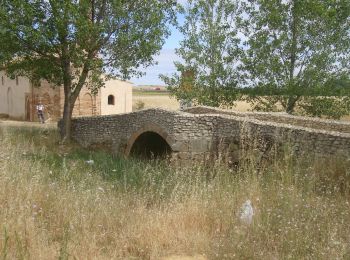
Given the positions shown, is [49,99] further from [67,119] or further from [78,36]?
[78,36]

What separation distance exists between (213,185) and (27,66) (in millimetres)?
11798

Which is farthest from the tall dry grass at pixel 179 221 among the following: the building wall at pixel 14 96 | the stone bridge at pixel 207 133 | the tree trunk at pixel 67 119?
the building wall at pixel 14 96

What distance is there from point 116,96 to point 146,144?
17.1 meters

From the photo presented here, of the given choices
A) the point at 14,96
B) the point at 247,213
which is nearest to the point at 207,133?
the point at 247,213

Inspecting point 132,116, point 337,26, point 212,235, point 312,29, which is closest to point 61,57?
point 132,116

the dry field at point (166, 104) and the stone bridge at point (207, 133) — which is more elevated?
the dry field at point (166, 104)

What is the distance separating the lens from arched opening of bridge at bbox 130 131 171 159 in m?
13.6

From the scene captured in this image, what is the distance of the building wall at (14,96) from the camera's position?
26.5m

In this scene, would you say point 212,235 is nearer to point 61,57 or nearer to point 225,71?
point 61,57

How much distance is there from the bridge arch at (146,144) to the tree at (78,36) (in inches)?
117

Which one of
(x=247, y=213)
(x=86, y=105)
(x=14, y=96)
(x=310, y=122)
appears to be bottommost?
(x=247, y=213)

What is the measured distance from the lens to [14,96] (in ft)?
90.7

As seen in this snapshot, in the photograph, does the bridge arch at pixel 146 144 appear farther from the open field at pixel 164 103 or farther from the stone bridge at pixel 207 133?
the open field at pixel 164 103

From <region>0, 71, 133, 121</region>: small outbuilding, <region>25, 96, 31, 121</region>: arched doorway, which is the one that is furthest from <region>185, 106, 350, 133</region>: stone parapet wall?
<region>25, 96, 31, 121</region>: arched doorway
